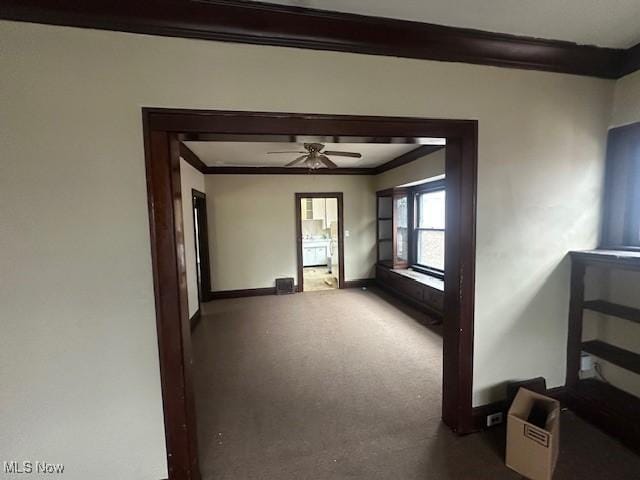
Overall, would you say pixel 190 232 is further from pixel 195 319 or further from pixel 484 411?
pixel 484 411

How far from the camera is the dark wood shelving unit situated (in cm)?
186

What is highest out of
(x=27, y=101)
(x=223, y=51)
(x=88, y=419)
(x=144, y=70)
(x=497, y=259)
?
(x=223, y=51)

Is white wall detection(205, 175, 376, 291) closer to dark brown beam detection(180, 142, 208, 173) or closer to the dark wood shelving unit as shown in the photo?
dark brown beam detection(180, 142, 208, 173)

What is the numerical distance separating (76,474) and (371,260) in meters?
5.43

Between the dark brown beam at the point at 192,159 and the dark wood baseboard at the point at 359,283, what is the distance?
352cm

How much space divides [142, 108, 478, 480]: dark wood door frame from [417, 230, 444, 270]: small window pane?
2951 millimetres

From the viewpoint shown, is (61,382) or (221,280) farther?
(221,280)

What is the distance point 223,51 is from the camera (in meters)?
1.48

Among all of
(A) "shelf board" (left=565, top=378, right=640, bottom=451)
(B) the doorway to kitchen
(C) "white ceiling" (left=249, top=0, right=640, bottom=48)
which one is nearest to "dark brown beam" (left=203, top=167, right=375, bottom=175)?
(B) the doorway to kitchen

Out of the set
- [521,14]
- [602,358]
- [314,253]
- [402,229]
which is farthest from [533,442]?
[314,253]

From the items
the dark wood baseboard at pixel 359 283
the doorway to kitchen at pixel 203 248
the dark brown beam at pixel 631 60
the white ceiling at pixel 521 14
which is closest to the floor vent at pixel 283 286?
the dark wood baseboard at pixel 359 283

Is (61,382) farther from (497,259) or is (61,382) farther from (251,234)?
(251,234)

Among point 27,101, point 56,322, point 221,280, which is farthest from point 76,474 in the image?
point 221,280

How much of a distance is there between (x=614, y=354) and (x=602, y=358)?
0.32 feet
